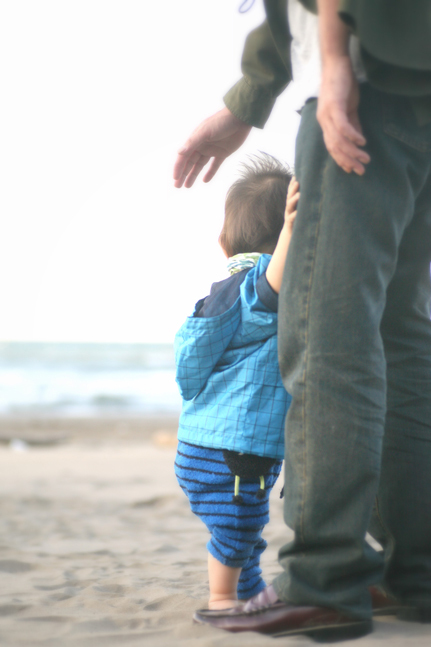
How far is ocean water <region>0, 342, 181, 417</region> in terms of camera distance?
11.8 meters

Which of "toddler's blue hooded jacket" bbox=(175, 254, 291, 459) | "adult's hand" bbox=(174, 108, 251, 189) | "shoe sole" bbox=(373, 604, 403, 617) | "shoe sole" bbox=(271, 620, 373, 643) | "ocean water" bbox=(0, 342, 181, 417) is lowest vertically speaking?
"ocean water" bbox=(0, 342, 181, 417)

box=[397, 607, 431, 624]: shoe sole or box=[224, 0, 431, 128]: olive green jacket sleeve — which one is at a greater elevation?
box=[224, 0, 431, 128]: olive green jacket sleeve

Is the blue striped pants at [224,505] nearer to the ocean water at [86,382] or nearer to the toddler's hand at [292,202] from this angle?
the toddler's hand at [292,202]

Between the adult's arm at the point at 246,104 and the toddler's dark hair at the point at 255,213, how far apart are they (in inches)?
4.8

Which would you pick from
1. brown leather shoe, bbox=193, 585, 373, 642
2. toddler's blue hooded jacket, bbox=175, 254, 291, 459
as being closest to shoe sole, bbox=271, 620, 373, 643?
brown leather shoe, bbox=193, 585, 373, 642

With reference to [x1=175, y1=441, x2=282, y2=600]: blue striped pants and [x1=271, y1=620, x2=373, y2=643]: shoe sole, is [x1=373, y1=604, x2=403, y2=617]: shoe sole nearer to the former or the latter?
[x1=271, y1=620, x2=373, y2=643]: shoe sole

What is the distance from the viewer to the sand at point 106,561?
1.25 m

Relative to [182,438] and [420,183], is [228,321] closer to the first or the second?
[182,438]

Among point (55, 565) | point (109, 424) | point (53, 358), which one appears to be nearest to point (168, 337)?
point (53, 358)

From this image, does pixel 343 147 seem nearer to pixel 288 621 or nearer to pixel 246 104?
pixel 246 104

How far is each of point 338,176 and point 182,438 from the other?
2.43 feet

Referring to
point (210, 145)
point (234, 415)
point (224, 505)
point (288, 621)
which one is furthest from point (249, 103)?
point (288, 621)

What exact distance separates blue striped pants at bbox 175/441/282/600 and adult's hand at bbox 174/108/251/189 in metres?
0.79

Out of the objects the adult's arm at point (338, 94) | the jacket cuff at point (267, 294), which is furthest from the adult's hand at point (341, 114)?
the jacket cuff at point (267, 294)
